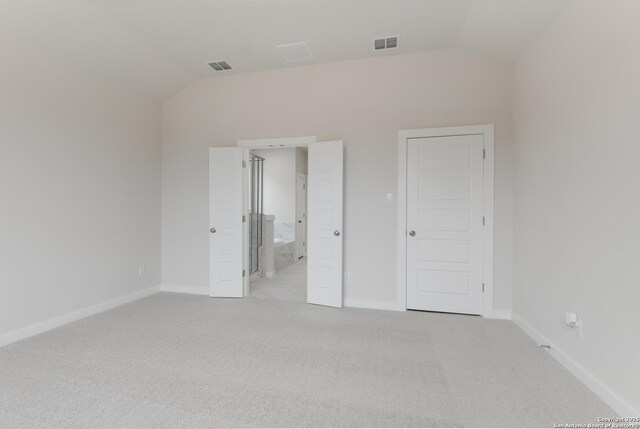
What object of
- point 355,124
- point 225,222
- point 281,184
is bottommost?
point 225,222

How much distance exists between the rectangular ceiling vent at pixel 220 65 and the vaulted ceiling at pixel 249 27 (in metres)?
0.12

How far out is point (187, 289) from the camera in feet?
13.8

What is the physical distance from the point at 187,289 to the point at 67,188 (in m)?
1.91

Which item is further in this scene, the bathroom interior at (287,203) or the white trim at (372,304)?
the bathroom interior at (287,203)

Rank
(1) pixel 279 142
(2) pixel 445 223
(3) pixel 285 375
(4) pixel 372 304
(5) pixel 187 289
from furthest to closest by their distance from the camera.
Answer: (5) pixel 187 289 → (1) pixel 279 142 → (4) pixel 372 304 → (2) pixel 445 223 → (3) pixel 285 375

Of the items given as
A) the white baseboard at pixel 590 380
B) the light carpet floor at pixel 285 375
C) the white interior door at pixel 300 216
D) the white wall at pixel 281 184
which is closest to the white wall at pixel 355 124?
the white baseboard at pixel 590 380

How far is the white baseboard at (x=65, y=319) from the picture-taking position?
259 centimetres

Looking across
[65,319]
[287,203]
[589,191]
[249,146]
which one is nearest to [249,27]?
[249,146]

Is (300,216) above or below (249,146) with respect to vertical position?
below

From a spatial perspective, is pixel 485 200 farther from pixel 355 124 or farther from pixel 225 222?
pixel 225 222

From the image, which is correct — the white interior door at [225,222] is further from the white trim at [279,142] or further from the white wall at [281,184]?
the white wall at [281,184]

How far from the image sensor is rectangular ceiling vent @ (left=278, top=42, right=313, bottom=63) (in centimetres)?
331

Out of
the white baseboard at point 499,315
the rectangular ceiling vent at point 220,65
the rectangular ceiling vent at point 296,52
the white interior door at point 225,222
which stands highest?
the rectangular ceiling vent at point 220,65

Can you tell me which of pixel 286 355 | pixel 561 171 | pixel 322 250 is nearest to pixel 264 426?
pixel 286 355
